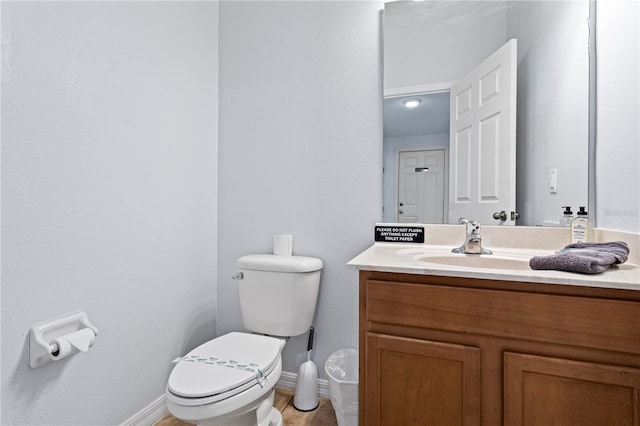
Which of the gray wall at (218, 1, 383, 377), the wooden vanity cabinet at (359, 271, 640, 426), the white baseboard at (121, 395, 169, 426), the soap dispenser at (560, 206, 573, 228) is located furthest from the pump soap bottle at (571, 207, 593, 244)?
the white baseboard at (121, 395, 169, 426)

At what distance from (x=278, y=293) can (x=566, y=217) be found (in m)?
1.26

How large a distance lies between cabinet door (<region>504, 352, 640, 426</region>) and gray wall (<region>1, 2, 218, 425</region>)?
4.58ft

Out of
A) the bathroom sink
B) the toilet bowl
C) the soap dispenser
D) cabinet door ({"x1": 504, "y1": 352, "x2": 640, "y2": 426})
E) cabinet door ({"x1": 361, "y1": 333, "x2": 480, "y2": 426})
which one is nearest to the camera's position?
cabinet door ({"x1": 504, "y1": 352, "x2": 640, "y2": 426})

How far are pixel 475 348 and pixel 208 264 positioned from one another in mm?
1418

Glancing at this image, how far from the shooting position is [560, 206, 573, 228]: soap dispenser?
51.4 inches

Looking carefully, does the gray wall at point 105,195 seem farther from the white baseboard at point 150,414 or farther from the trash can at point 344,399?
the trash can at point 344,399

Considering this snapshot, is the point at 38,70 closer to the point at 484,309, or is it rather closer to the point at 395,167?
the point at 395,167

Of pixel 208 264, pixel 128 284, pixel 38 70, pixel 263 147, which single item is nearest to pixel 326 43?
pixel 263 147

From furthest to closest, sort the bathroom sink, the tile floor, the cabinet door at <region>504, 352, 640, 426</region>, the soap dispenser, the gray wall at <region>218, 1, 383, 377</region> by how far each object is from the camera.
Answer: the gray wall at <region>218, 1, 383, 377</region>
the tile floor
the soap dispenser
the bathroom sink
the cabinet door at <region>504, 352, 640, 426</region>

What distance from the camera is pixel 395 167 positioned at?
5.18 ft

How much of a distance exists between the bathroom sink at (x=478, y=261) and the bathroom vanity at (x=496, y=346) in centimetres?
26

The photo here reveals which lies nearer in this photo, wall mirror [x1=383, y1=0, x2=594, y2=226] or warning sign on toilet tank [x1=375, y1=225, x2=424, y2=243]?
wall mirror [x1=383, y1=0, x2=594, y2=226]

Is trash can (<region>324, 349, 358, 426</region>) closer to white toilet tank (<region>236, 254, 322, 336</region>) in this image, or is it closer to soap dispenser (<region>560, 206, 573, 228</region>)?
white toilet tank (<region>236, 254, 322, 336</region>)

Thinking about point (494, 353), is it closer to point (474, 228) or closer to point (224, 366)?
point (474, 228)
